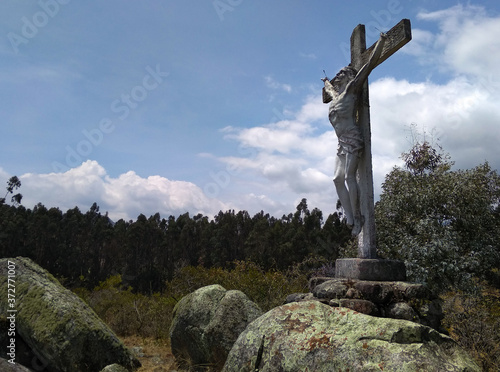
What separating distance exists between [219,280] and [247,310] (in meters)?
5.38

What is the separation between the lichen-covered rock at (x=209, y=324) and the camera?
5.91 m

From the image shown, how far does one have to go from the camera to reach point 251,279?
393 inches

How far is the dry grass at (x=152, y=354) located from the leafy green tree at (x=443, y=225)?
6318 mm

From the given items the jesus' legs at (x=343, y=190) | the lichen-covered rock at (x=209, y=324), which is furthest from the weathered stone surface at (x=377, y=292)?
the lichen-covered rock at (x=209, y=324)

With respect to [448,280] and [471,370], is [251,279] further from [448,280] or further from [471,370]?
[471,370]

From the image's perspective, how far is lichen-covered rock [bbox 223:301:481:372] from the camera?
8.71 feet

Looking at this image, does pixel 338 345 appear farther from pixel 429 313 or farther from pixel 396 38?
pixel 396 38

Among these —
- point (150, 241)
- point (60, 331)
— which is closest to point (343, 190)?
point (60, 331)

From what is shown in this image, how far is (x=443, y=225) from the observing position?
11164 mm

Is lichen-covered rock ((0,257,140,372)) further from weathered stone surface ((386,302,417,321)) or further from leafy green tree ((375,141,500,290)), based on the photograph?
leafy green tree ((375,141,500,290))

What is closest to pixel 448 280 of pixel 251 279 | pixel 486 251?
pixel 486 251

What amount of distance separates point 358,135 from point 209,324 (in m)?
3.76

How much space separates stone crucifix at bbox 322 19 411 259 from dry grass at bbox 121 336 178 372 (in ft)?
13.1

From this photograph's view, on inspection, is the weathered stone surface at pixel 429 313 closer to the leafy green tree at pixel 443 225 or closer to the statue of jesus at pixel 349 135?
the statue of jesus at pixel 349 135
